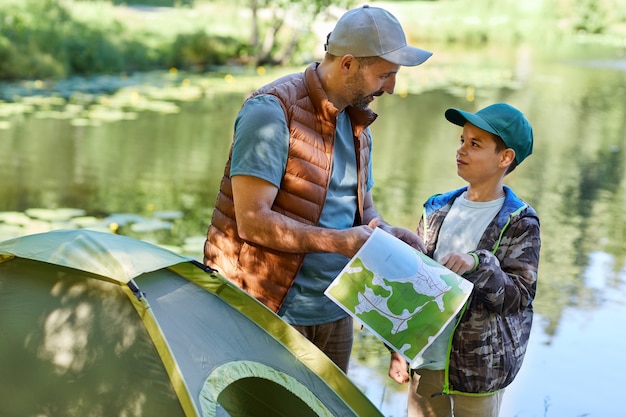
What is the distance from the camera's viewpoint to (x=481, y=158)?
2.56 metres

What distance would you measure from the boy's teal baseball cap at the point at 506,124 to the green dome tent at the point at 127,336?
0.82 meters

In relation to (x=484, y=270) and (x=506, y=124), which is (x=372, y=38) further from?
(x=484, y=270)

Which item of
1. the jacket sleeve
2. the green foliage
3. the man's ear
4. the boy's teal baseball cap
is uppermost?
the man's ear

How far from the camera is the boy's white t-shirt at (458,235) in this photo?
8.32 ft

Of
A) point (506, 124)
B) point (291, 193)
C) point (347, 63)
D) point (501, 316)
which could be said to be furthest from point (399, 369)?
point (347, 63)

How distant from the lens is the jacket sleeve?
2334 millimetres

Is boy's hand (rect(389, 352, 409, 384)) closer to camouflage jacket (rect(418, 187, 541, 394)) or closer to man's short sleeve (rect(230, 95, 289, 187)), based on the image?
camouflage jacket (rect(418, 187, 541, 394))

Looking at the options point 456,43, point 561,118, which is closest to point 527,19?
point 456,43

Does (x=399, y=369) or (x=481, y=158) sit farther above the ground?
(x=481, y=158)

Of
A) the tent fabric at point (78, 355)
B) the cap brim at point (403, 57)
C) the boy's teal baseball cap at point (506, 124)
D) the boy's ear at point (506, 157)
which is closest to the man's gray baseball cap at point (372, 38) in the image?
the cap brim at point (403, 57)

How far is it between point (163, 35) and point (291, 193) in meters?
13.8

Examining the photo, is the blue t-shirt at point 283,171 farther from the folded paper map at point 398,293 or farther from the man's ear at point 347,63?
the folded paper map at point 398,293

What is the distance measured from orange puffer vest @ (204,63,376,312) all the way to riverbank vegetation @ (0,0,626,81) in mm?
9890

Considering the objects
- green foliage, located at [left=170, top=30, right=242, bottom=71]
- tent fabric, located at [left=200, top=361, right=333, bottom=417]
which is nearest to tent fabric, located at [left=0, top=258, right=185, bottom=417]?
tent fabric, located at [left=200, top=361, right=333, bottom=417]
